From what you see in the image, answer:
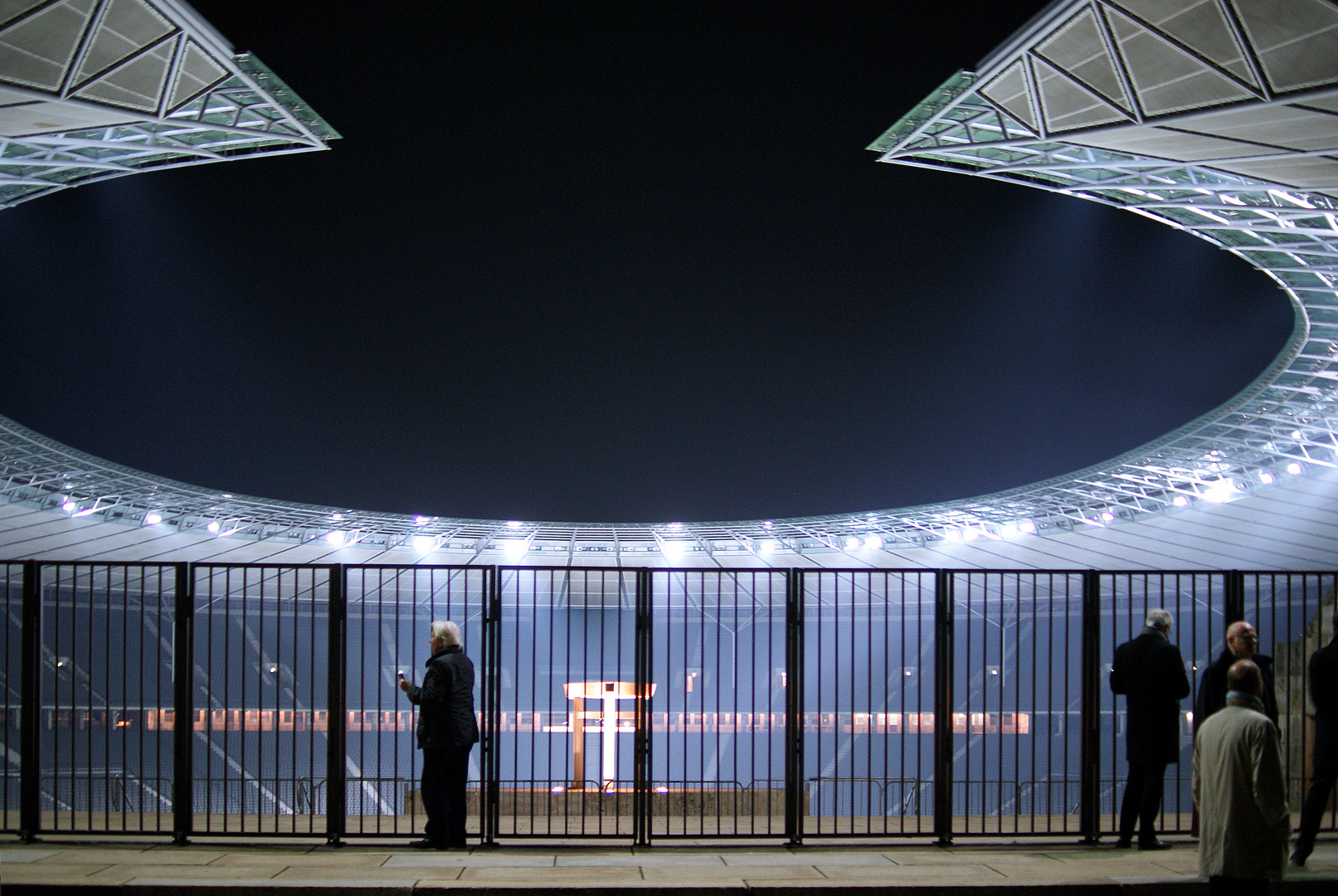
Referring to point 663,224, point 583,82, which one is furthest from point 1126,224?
point 583,82

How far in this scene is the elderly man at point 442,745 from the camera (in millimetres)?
8500

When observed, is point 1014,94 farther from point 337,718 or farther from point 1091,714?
point 337,718

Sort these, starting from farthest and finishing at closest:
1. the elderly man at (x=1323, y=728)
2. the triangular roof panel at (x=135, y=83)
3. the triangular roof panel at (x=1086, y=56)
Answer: the triangular roof panel at (x=135, y=83)
the triangular roof panel at (x=1086, y=56)
the elderly man at (x=1323, y=728)

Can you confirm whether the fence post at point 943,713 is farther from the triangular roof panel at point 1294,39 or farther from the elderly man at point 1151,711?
the triangular roof panel at point 1294,39

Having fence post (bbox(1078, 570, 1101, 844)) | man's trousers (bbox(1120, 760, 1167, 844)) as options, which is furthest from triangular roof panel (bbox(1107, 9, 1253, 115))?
man's trousers (bbox(1120, 760, 1167, 844))

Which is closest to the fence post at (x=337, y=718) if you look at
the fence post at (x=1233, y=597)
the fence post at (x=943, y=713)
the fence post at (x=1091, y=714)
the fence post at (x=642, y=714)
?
the fence post at (x=642, y=714)

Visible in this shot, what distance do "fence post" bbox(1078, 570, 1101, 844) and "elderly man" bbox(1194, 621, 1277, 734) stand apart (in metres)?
0.83

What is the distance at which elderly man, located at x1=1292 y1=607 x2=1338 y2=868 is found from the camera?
8.12 m

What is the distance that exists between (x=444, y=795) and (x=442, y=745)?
1.42ft

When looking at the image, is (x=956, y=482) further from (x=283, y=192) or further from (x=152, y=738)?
(x=152, y=738)

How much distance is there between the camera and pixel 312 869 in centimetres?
764

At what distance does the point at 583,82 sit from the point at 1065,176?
8.05 meters

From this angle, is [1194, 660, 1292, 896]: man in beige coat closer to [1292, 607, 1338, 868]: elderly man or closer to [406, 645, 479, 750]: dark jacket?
[1292, 607, 1338, 868]: elderly man

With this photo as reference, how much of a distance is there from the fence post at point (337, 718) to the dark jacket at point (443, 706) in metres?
0.68
